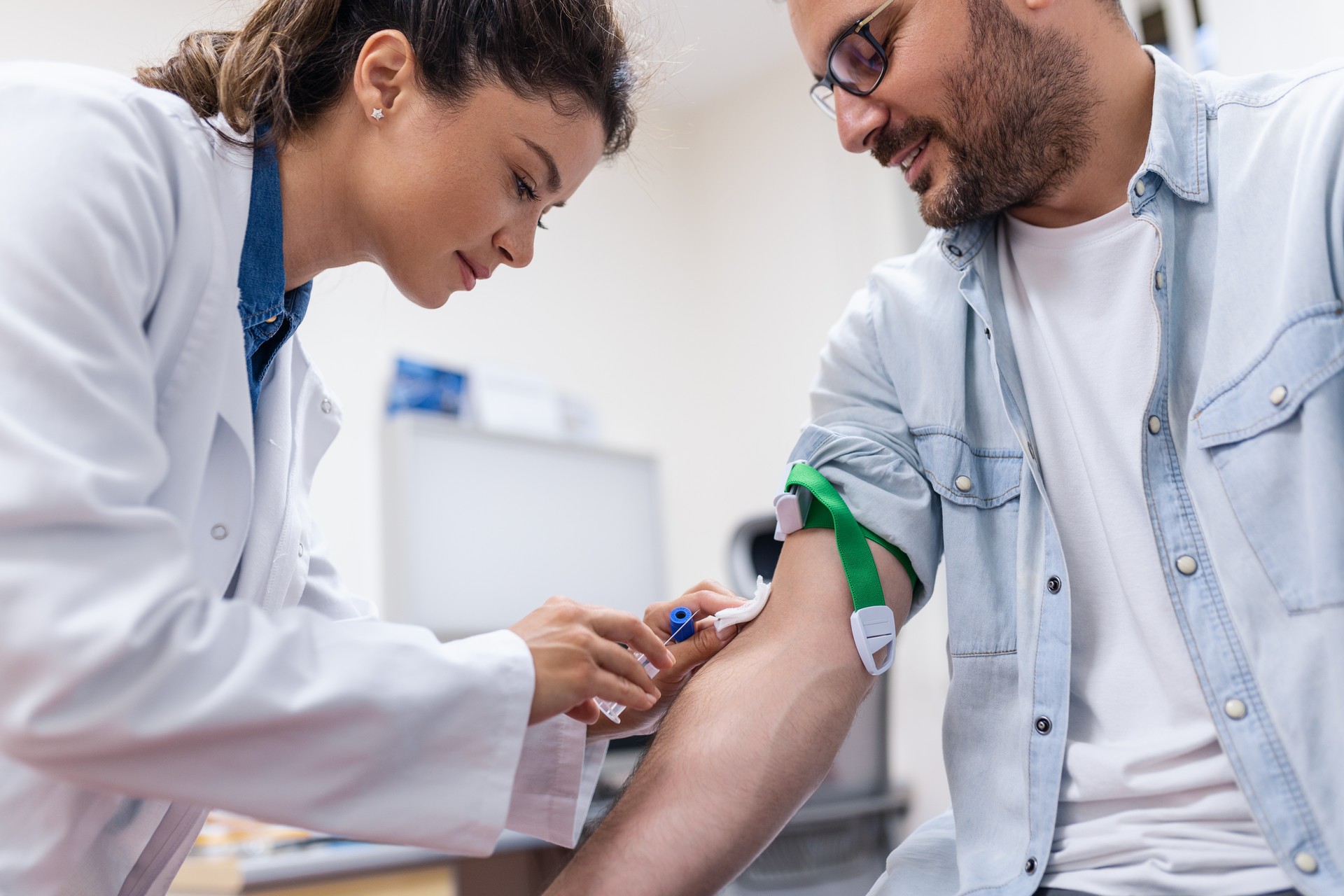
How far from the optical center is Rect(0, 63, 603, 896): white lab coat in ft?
2.36

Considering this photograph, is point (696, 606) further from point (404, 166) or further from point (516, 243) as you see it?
point (404, 166)

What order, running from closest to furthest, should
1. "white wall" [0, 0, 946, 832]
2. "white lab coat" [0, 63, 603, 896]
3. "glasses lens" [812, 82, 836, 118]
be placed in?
"white lab coat" [0, 63, 603, 896]
"glasses lens" [812, 82, 836, 118]
"white wall" [0, 0, 946, 832]

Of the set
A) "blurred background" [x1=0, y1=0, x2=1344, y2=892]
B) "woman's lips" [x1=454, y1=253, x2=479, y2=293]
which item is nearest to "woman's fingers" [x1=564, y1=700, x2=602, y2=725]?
"woman's lips" [x1=454, y1=253, x2=479, y2=293]

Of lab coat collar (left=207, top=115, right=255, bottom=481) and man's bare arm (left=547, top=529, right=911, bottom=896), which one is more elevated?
lab coat collar (left=207, top=115, right=255, bottom=481)

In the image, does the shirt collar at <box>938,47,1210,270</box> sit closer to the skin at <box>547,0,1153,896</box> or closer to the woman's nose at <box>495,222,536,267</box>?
the skin at <box>547,0,1153,896</box>

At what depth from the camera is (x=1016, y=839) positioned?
3.44 feet

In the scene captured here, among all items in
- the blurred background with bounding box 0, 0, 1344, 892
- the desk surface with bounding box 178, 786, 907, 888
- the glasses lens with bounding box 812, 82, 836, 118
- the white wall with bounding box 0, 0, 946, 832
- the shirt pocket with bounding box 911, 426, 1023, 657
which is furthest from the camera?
the white wall with bounding box 0, 0, 946, 832

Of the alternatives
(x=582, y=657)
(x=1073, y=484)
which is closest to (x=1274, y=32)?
(x=1073, y=484)

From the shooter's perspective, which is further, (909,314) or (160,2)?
(160,2)

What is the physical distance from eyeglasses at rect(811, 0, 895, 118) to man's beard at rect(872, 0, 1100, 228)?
90mm

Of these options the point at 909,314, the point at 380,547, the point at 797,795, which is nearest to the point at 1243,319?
the point at 909,314

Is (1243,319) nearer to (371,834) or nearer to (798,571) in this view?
(798,571)

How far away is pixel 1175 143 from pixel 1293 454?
0.38m

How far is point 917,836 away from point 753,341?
3.27m
